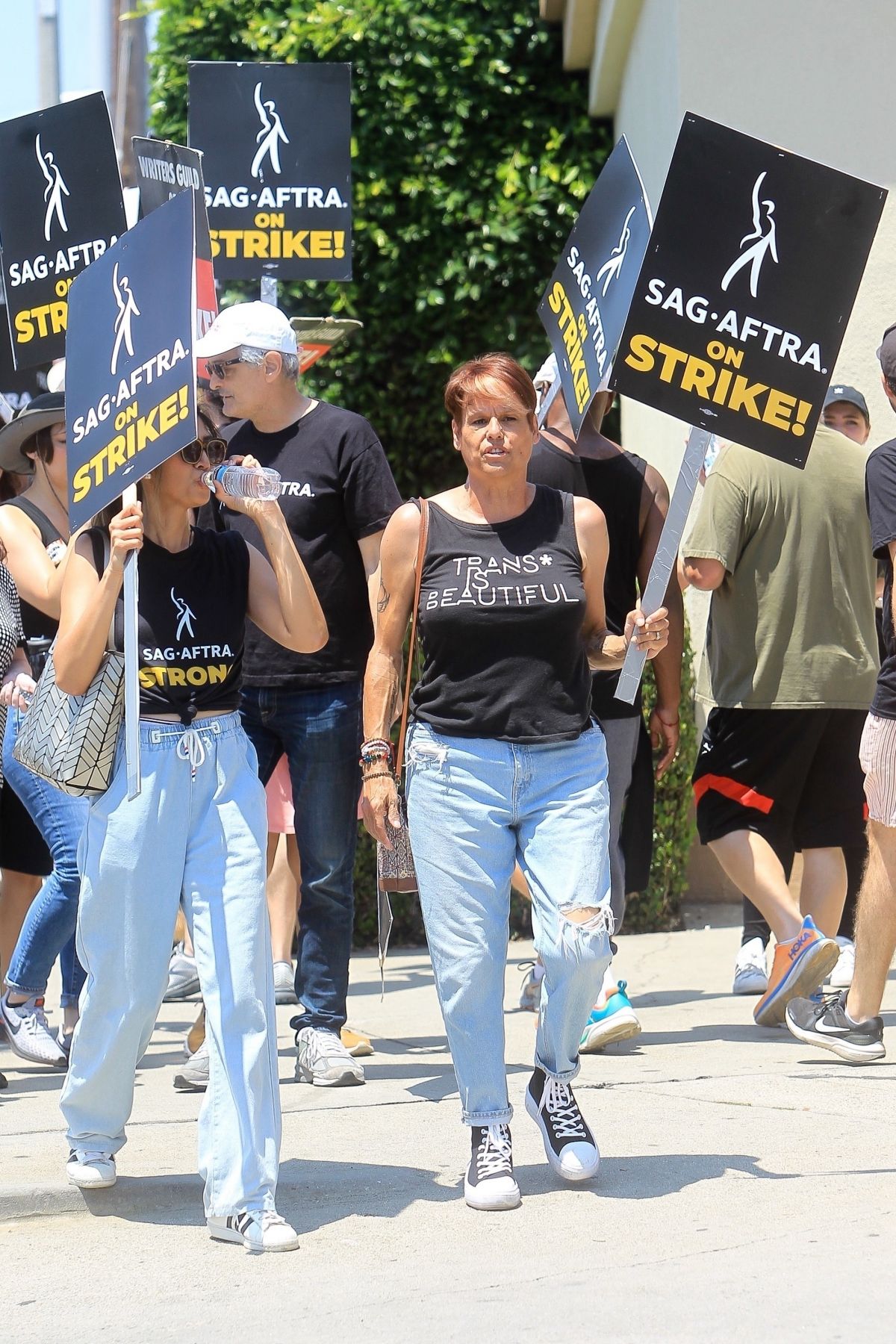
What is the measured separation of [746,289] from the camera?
443 cm

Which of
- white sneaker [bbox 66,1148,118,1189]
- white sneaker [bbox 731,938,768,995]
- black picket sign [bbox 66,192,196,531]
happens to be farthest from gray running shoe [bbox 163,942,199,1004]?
black picket sign [bbox 66,192,196,531]

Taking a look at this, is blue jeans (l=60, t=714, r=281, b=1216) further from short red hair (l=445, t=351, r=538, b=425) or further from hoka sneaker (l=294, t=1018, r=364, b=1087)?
hoka sneaker (l=294, t=1018, r=364, b=1087)

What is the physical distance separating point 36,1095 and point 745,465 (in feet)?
9.77

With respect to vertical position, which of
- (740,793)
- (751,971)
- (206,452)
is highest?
(206,452)

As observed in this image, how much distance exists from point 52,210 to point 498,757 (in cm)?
311

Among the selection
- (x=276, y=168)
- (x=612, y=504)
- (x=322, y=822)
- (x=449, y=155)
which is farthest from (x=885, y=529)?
(x=449, y=155)

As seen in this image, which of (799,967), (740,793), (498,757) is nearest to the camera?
(498,757)

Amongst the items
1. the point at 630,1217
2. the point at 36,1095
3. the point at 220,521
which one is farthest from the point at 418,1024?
the point at 630,1217

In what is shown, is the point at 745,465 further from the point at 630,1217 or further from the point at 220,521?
the point at 630,1217

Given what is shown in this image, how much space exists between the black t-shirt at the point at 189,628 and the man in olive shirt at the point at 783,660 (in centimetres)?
228

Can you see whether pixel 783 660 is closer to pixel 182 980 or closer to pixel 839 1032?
pixel 839 1032

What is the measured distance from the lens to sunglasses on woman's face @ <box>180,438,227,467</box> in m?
3.88

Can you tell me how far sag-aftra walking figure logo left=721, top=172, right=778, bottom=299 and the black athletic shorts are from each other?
1842 mm

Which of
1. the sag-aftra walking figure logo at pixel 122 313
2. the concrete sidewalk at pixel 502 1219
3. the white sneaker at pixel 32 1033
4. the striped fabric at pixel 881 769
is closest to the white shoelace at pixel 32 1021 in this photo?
the white sneaker at pixel 32 1033
